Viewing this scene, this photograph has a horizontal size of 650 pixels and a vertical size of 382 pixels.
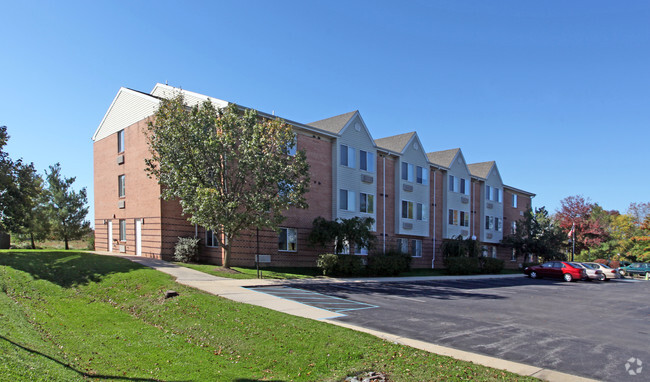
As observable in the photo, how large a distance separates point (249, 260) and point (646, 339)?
61.1 feet

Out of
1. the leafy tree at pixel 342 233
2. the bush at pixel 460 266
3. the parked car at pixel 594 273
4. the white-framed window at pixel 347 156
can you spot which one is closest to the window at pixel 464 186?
the bush at pixel 460 266

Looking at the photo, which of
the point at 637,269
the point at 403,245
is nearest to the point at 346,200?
the point at 403,245

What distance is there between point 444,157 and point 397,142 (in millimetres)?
7817

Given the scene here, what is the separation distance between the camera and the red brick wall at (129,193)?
81.6ft

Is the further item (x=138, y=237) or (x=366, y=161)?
(x=366, y=161)

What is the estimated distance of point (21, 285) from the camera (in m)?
15.4

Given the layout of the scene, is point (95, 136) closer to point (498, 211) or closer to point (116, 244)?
point (116, 244)

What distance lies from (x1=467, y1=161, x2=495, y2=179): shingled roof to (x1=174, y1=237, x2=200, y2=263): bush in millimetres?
31319

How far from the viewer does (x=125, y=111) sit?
28.3 meters

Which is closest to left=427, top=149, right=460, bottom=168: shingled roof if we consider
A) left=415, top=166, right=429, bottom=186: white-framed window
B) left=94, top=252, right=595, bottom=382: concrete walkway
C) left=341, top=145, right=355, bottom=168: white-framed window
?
left=415, top=166, right=429, bottom=186: white-framed window

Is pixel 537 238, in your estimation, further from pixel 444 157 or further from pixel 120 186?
pixel 120 186

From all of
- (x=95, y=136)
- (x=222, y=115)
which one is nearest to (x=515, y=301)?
(x=222, y=115)

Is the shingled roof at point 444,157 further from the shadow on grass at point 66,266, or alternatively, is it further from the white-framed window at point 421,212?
the shadow on grass at point 66,266

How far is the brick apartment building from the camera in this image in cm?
2523
